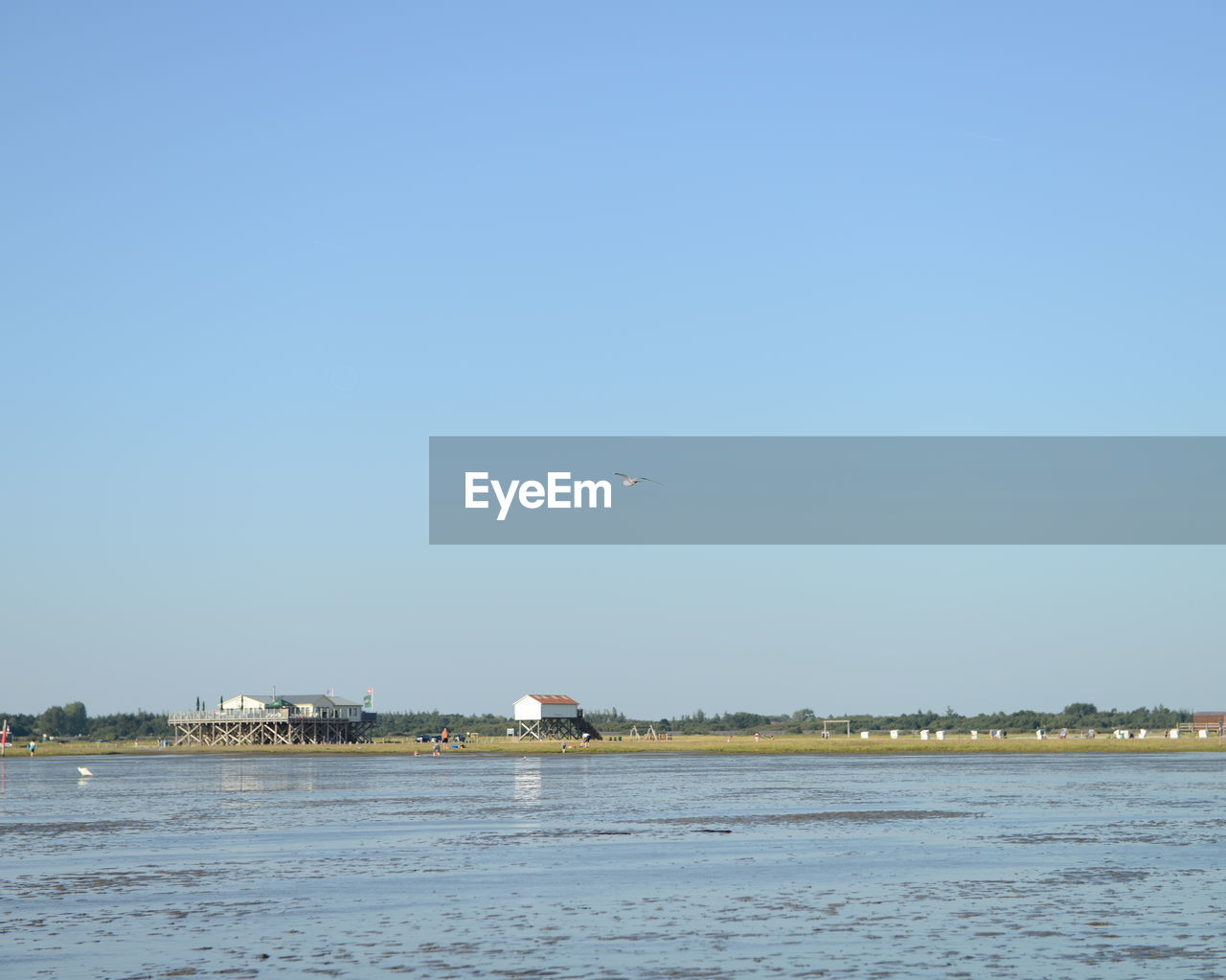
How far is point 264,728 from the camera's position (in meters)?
169

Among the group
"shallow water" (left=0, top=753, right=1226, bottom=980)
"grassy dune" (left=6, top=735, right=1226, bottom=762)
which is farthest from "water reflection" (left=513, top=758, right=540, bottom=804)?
"grassy dune" (left=6, top=735, right=1226, bottom=762)

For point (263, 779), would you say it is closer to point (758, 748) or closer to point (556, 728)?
point (758, 748)

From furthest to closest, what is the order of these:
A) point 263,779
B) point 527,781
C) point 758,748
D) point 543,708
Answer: point 543,708, point 758,748, point 263,779, point 527,781

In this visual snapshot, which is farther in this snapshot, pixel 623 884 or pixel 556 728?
pixel 556 728

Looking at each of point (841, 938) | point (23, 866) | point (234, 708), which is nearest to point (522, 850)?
point (23, 866)

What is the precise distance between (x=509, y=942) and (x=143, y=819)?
33.1m

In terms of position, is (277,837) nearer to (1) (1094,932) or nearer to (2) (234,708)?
(1) (1094,932)

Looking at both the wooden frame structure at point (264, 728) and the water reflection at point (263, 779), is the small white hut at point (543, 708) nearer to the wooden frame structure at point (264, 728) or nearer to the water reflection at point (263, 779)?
the wooden frame structure at point (264, 728)

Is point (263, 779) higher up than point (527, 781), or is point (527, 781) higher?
point (527, 781)

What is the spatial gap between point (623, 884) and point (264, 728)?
144 metres

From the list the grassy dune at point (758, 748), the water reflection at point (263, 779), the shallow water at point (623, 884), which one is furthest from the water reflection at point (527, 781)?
the grassy dune at point (758, 748)

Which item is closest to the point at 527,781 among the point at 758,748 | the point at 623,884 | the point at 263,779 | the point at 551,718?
the point at 263,779

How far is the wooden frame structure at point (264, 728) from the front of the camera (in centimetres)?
16750

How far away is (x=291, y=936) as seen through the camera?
2572 centimetres
